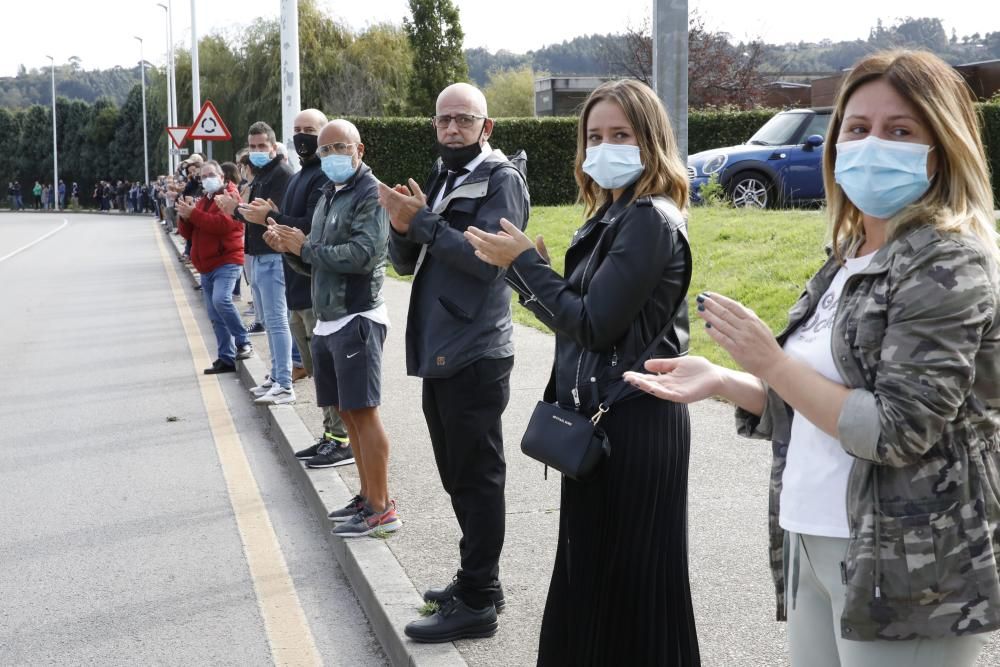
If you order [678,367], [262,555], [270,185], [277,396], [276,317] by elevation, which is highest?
[270,185]

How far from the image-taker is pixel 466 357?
4.13 metres

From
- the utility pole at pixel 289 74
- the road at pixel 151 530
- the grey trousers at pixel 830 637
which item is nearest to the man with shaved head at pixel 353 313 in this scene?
the road at pixel 151 530

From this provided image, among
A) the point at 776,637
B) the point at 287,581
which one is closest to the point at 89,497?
the point at 287,581

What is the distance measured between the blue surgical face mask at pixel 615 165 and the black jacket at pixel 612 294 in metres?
0.05

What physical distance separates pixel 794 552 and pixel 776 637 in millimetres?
1834

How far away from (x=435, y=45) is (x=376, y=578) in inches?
1852

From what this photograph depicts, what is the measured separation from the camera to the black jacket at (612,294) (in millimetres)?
2947

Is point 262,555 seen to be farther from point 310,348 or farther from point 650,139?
point 650,139

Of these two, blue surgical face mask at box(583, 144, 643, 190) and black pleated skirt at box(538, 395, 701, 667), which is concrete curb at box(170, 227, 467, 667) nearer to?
black pleated skirt at box(538, 395, 701, 667)

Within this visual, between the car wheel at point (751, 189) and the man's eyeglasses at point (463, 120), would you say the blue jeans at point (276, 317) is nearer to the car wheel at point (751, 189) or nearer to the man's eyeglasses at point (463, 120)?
the man's eyeglasses at point (463, 120)

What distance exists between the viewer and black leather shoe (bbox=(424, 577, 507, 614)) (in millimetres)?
4227

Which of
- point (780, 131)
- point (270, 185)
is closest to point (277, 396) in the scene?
point (270, 185)

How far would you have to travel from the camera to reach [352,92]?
143 feet

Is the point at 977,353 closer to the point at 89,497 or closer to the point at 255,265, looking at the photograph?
the point at 89,497
